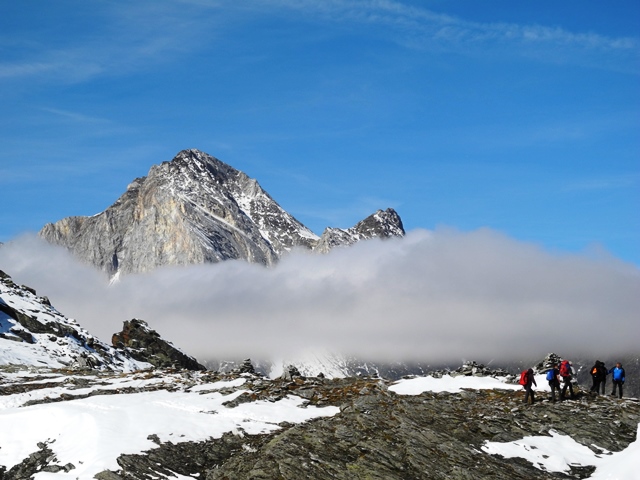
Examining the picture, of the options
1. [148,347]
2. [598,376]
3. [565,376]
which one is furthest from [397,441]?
[148,347]

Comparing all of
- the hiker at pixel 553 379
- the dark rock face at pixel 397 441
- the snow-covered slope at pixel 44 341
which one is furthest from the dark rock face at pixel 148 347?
the hiker at pixel 553 379

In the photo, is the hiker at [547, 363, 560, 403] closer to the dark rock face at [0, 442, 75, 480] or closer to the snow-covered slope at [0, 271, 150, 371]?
the dark rock face at [0, 442, 75, 480]

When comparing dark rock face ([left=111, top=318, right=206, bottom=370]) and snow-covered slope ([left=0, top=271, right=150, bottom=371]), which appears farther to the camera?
dark rock face ([left=111, top=318, right=206, bottom=370])

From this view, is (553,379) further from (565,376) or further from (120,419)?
(120,419)

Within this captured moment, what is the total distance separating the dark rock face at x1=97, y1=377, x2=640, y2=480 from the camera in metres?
35.8

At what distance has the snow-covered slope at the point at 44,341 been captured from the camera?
280ft

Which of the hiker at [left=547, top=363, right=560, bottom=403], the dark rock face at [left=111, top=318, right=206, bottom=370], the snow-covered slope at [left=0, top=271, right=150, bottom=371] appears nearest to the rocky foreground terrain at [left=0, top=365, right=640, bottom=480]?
the hiker at [left=547, top=363, right=560, bottom=403]

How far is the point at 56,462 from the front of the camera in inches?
1442

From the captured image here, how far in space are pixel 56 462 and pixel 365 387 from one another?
77.1 feet

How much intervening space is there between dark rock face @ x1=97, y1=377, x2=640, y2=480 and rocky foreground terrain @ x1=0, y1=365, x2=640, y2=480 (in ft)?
0.20

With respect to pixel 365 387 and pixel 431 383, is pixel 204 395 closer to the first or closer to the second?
pixel 365 387

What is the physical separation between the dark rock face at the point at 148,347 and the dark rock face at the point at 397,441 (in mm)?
58934

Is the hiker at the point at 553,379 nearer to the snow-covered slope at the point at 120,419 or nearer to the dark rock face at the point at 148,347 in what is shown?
the snow-covered slope at the point at 120,419

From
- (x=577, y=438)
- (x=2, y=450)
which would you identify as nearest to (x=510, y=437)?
(x=577, y=438)
